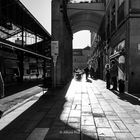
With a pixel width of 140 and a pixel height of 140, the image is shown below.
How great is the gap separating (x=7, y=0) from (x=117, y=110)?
13.8 m

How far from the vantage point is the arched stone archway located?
56.6ft

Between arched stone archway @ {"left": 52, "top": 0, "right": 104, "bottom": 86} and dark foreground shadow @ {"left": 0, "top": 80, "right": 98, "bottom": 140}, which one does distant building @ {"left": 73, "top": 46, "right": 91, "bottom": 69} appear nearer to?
arched stone archway @ {"left": 52, "top": 0, "right": 104, "bottom": 86}

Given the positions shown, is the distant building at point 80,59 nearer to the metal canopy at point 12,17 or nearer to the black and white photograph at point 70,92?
the black and white photograph at point 70,92

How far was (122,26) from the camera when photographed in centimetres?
1437

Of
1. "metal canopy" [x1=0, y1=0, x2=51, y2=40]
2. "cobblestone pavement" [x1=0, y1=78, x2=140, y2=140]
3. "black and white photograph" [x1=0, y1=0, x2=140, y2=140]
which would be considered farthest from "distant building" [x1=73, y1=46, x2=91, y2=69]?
"cobblestone pavement" [x1=0, y1=78, x2=140, y2=140]

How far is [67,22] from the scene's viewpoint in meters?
23.1

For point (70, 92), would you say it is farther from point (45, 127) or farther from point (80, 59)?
point (80, 59)

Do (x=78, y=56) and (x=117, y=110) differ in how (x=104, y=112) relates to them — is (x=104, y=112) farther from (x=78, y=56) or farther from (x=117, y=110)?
(x=78, y=56)

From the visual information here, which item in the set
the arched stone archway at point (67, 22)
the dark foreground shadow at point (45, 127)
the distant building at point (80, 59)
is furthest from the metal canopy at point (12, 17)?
the distant building at point (80, 59)

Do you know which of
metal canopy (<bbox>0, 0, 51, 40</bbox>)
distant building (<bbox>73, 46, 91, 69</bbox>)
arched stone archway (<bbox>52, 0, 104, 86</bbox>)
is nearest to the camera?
arched stone archway (<bbox>52, 0, 104, 86</bbox>)

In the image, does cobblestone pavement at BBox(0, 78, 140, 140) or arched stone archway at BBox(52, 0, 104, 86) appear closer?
cobblestone pavement at BBox(0, 78, 140, 140)

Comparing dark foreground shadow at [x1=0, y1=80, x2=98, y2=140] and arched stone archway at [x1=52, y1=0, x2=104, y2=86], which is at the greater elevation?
arched stone archway at [x1=52, y1=0, x2=104, y2=86]

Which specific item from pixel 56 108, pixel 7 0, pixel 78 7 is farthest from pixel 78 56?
pixel 56 108

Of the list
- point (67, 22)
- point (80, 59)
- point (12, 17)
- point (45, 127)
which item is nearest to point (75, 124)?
point (45, 127)
